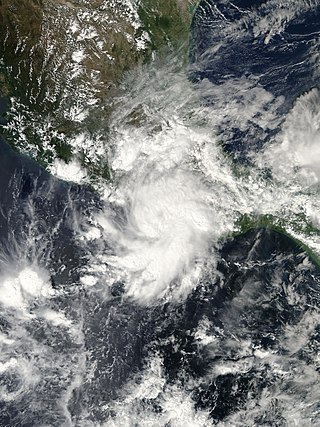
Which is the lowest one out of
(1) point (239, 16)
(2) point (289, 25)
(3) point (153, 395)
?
(3) point (153, 395)

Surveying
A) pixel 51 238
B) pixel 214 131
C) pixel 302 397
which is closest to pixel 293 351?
pixel 302 397

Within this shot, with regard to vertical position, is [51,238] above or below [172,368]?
above

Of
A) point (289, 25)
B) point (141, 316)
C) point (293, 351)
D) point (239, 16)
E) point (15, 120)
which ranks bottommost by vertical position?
point (293, 351)

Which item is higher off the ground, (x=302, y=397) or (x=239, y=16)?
(x=239, y=16)

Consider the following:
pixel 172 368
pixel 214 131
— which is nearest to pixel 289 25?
pixel 214 131

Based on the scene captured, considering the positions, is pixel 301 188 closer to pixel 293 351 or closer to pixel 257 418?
pixel 293 351

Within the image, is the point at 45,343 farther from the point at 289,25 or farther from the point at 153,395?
the point at 289,25

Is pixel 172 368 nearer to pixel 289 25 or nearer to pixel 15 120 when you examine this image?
pixel 15 120
